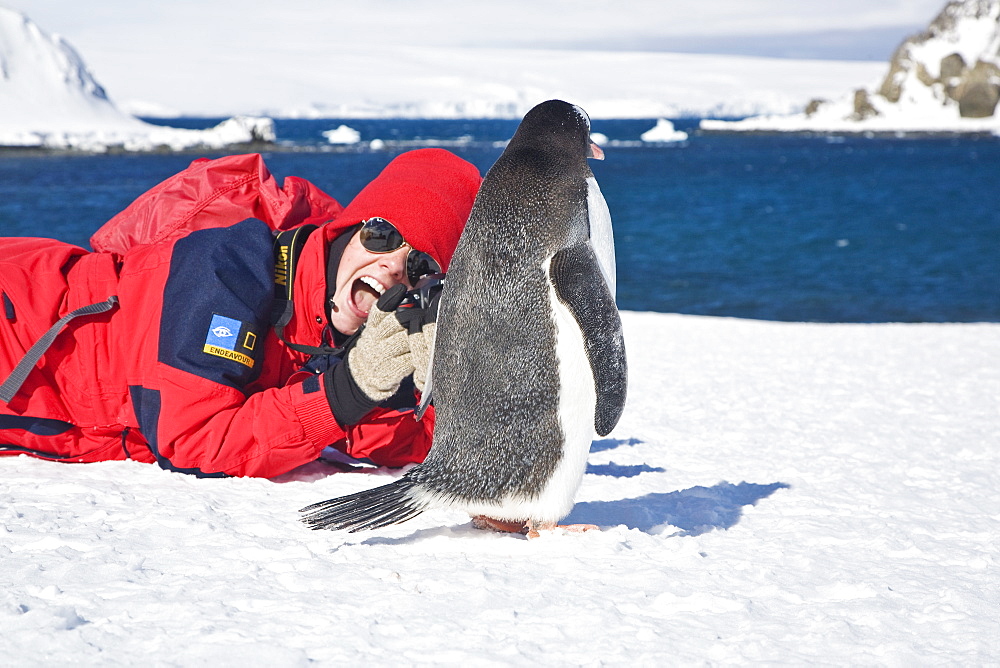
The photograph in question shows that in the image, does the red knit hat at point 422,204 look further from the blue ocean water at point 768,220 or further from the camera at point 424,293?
the blue ocean water at point 768,220

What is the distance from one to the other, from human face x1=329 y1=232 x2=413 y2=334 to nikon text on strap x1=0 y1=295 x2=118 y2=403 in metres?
0.71

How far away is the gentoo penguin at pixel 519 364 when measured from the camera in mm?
2088

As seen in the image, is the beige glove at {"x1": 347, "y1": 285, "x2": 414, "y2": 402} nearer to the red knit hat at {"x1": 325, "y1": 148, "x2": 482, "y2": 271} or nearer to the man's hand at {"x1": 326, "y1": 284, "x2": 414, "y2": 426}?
the man's hand at {"x1": 326, "y1": 284, "x2": 414, "y2": 426}

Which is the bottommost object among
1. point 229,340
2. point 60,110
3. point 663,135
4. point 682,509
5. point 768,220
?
point 682,509

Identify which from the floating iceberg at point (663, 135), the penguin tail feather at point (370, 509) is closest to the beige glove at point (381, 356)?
the penguin tail feather at point (370, 509)

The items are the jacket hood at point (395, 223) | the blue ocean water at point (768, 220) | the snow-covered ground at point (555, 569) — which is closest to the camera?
the snow-covered ground at point (555, 569)

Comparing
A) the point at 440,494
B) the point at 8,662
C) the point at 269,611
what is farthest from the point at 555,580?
the point at 8,662

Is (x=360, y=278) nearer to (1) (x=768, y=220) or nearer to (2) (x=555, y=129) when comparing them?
(2) (x=555, y=129)

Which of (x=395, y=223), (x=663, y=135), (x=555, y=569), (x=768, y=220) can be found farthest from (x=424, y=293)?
(x=663, y=135)

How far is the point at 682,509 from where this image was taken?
2.63 meters

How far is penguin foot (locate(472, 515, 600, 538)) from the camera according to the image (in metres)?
2.20

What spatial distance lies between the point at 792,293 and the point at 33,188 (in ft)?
80.2

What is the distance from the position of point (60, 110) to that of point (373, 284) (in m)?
62.0

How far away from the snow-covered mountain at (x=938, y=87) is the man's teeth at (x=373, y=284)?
72131 millimetres
